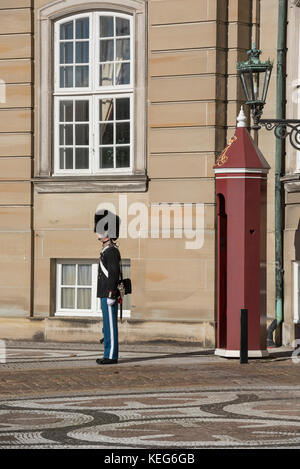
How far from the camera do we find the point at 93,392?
12.8 m

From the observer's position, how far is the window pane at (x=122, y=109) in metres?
19.1

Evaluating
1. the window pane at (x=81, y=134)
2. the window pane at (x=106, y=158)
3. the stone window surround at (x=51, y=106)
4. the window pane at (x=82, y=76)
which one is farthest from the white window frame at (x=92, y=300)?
the window pane at (x=82, y=76)

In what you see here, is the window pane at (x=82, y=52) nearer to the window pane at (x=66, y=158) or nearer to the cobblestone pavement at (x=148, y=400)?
the window pane at (x=66, y=158)

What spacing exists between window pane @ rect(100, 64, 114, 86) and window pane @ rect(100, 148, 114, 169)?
1.00 m

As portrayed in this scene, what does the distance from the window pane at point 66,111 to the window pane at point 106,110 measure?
49 centimetres

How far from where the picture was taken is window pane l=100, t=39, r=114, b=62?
19134 mm

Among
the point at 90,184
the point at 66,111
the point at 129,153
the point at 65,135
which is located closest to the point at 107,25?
the point at 66,111

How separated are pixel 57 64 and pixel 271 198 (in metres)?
3.88

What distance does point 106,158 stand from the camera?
19.2 metres

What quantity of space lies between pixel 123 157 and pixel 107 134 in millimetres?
457

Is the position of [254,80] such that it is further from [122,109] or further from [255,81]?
[122,109]
